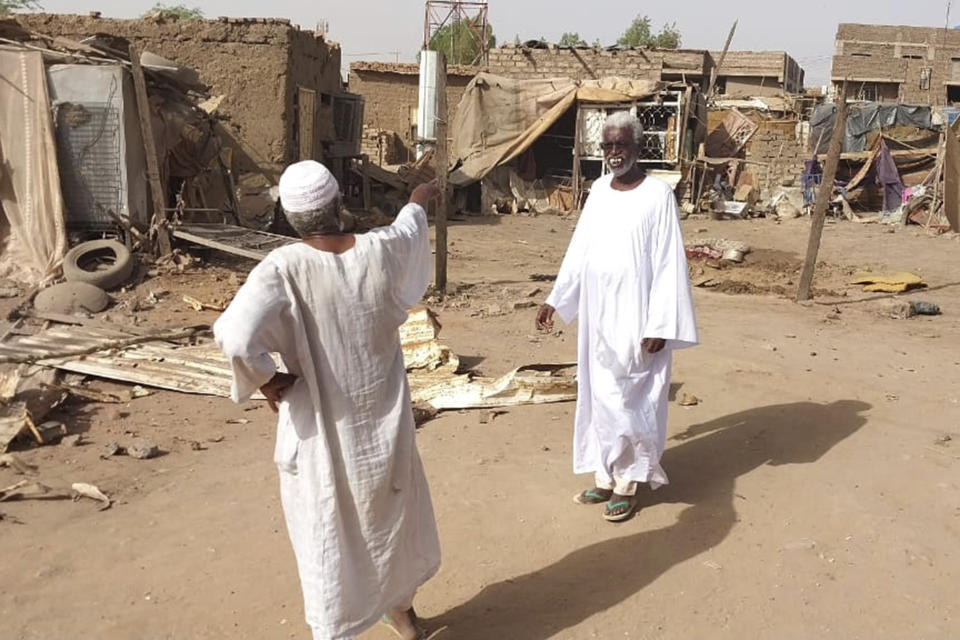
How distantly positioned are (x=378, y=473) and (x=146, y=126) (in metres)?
7.66

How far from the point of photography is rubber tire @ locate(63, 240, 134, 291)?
8.09m

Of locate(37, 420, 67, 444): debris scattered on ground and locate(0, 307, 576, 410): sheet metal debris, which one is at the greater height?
locate(0, 307, 576, 410): sheet metal debris

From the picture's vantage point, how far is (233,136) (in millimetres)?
12344

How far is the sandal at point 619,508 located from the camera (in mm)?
3568

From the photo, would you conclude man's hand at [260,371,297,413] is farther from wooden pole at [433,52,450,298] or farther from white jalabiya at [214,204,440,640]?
wooden pole at [433,52,450,298]

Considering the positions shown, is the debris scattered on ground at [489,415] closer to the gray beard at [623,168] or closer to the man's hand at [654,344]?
the man's hand at [654,344]

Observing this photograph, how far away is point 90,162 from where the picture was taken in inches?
351

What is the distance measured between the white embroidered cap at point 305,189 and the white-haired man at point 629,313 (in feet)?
5.28

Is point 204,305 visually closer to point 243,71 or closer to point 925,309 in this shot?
point 243,71

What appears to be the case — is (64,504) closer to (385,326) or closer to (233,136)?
(385,326)

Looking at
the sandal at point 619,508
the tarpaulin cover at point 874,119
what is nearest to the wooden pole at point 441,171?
the sandal at point 619,508

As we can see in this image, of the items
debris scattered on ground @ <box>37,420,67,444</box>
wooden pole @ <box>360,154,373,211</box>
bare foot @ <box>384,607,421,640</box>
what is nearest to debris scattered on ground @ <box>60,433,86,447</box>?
debris scattered on ground @ <box>37,420,67,444</box>

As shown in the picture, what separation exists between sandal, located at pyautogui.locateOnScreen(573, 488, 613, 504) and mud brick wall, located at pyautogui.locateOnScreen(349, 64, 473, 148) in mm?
18235

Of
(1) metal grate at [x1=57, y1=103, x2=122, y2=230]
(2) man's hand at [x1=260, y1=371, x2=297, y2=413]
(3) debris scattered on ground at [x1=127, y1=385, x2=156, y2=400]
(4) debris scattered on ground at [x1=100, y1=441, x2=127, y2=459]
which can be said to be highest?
(1) metal grate at [x1=57, y1=103, x2=122, y2=230]
